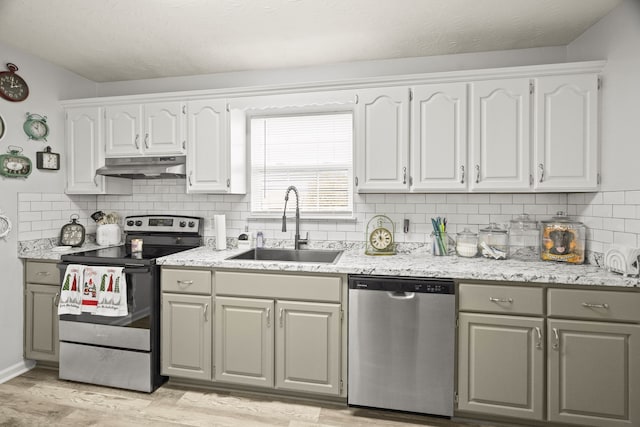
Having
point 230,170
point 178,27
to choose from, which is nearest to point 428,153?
point 230,170

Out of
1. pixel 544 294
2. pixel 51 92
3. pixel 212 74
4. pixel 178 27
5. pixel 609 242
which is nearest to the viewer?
pixel 544 294

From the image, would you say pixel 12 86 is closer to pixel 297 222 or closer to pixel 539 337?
pixel 297 222

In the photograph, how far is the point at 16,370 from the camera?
279 centimetres

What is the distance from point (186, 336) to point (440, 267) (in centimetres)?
180

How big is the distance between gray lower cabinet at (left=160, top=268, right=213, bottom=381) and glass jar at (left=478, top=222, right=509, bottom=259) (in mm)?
1975

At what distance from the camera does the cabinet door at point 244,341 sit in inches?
94.9

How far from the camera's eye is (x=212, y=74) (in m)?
3.27

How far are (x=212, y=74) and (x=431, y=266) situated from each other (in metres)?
2.54

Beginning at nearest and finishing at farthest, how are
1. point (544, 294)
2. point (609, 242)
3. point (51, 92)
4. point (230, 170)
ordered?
point (544, 294) → point (609, 242) → point (230, 170) → point (51, 92)

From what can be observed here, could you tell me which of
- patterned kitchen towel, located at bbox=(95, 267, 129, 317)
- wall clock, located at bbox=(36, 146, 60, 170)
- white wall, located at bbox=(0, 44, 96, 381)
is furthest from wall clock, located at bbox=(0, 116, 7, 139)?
patterned kitchen towel, located at bbox=(95, 267, 129, 317)

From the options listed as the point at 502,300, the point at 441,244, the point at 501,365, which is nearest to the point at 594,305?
the point at 502,300

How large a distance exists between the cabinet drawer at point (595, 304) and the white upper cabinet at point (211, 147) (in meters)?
2.36

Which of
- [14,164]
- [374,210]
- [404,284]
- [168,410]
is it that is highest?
[14,164]

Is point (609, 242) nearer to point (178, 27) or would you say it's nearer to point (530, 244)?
point (530, 244)
